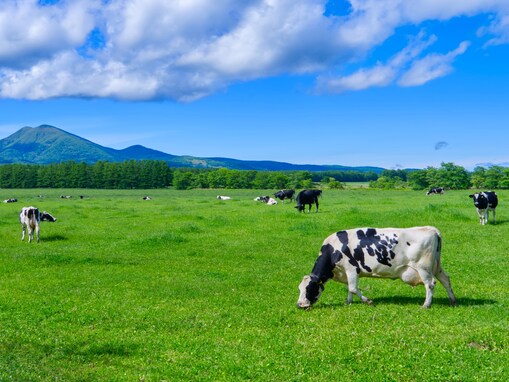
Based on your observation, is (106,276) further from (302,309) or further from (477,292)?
(477,292)

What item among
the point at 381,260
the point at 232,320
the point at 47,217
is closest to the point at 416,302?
the point at 381,260

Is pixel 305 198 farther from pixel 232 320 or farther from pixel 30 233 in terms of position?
pixel 232 320

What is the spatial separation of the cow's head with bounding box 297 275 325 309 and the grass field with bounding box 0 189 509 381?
0.27 meters

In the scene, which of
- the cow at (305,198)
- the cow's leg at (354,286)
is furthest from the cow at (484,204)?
the cow's leg at (354,286)

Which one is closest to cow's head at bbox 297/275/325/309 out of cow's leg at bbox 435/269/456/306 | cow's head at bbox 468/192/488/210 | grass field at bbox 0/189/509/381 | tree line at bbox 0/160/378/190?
grass field at bbox 0/189/509/381

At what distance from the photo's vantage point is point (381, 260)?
13.4 m

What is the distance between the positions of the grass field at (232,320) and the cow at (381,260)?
634mm

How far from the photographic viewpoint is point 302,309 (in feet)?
44.4

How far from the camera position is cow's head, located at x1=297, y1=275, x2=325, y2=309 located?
13.6m

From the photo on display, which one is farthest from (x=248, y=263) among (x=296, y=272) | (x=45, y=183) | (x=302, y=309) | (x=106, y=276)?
(x=45, y=183)

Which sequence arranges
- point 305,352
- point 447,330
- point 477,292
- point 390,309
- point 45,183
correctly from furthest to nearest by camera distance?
point 45,183 < point 477,292 < point 390,309 < point 447,330 < point 305,352

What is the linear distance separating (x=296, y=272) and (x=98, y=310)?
8207 millimetres

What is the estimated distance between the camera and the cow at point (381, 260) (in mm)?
13117

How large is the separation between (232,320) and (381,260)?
4617 millimetres
